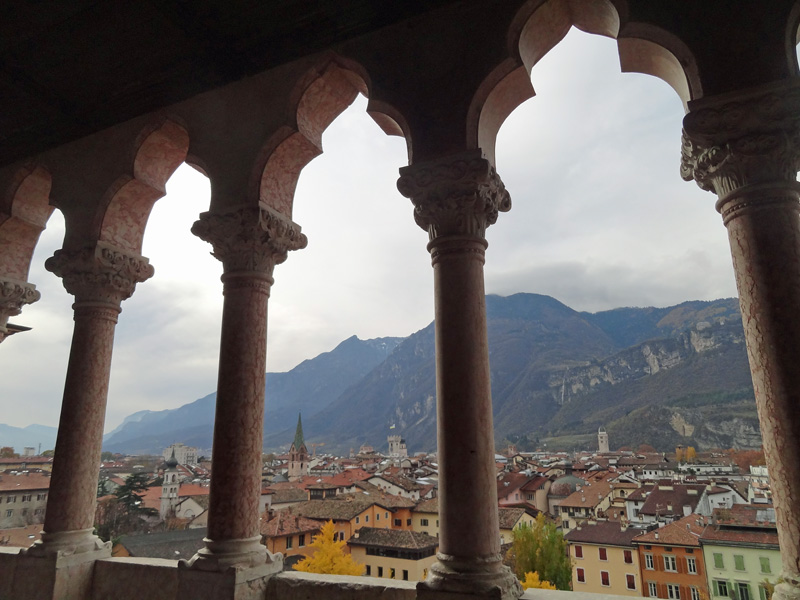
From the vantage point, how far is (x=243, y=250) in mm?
5230

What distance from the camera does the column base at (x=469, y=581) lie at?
11.2ft

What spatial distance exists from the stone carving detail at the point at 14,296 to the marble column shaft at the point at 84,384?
56.0 inches

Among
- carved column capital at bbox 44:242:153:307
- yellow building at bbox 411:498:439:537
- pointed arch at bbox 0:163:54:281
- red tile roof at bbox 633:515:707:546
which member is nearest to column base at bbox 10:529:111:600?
carved column capital at bbox 44:242:153:307

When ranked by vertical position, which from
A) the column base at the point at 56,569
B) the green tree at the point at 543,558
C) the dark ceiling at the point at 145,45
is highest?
the dark ceiling at the point at 145,45

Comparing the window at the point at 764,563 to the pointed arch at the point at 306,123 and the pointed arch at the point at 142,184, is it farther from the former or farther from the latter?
the pointed arch at the point at 142,184

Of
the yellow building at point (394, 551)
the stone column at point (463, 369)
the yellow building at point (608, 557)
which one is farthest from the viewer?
the yellow building at point (608, 557)

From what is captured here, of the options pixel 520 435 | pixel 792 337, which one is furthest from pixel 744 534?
pixel 520 435

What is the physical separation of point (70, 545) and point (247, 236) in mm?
3611

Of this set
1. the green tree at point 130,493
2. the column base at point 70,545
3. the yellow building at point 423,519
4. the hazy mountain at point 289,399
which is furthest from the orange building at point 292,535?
the hazy mountain at point 289,399

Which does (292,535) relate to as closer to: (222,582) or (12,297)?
(12,297)

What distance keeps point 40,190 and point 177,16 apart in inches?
159

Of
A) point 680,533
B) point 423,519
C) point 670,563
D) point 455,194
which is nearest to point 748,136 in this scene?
point 455,194

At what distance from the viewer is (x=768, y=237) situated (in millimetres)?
3281

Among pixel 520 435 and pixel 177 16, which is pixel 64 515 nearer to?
pixel 177 16
